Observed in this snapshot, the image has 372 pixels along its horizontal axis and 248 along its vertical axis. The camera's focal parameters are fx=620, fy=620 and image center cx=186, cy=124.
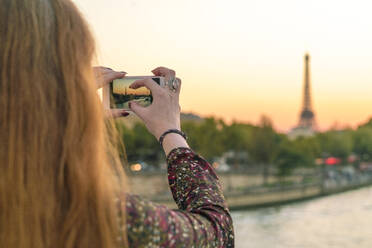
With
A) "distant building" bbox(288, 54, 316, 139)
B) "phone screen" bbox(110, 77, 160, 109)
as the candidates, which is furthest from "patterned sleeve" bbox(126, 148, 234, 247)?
"distant building" bbox(288, 54, 316, 139)

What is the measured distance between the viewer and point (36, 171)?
1.85ft

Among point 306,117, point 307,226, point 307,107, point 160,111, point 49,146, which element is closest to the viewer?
point 49,146

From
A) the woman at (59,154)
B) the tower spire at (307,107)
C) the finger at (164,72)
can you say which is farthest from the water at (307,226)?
the tower spire at (307,107)

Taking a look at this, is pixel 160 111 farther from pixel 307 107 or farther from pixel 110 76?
pixel 307 107

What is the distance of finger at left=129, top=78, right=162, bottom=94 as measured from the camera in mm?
779

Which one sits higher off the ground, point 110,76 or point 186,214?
point 110,76

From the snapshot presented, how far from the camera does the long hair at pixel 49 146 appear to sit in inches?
22.1

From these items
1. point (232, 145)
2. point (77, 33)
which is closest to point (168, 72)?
point (77, 33)

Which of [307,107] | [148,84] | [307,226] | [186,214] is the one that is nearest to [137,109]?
[148,84]

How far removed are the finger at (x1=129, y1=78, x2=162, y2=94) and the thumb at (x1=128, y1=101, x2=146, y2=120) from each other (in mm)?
25

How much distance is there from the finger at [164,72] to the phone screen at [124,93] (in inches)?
1.0

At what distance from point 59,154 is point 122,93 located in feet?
0.90

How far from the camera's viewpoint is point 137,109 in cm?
79

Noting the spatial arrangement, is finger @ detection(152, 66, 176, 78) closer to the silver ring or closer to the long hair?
the silver ring
